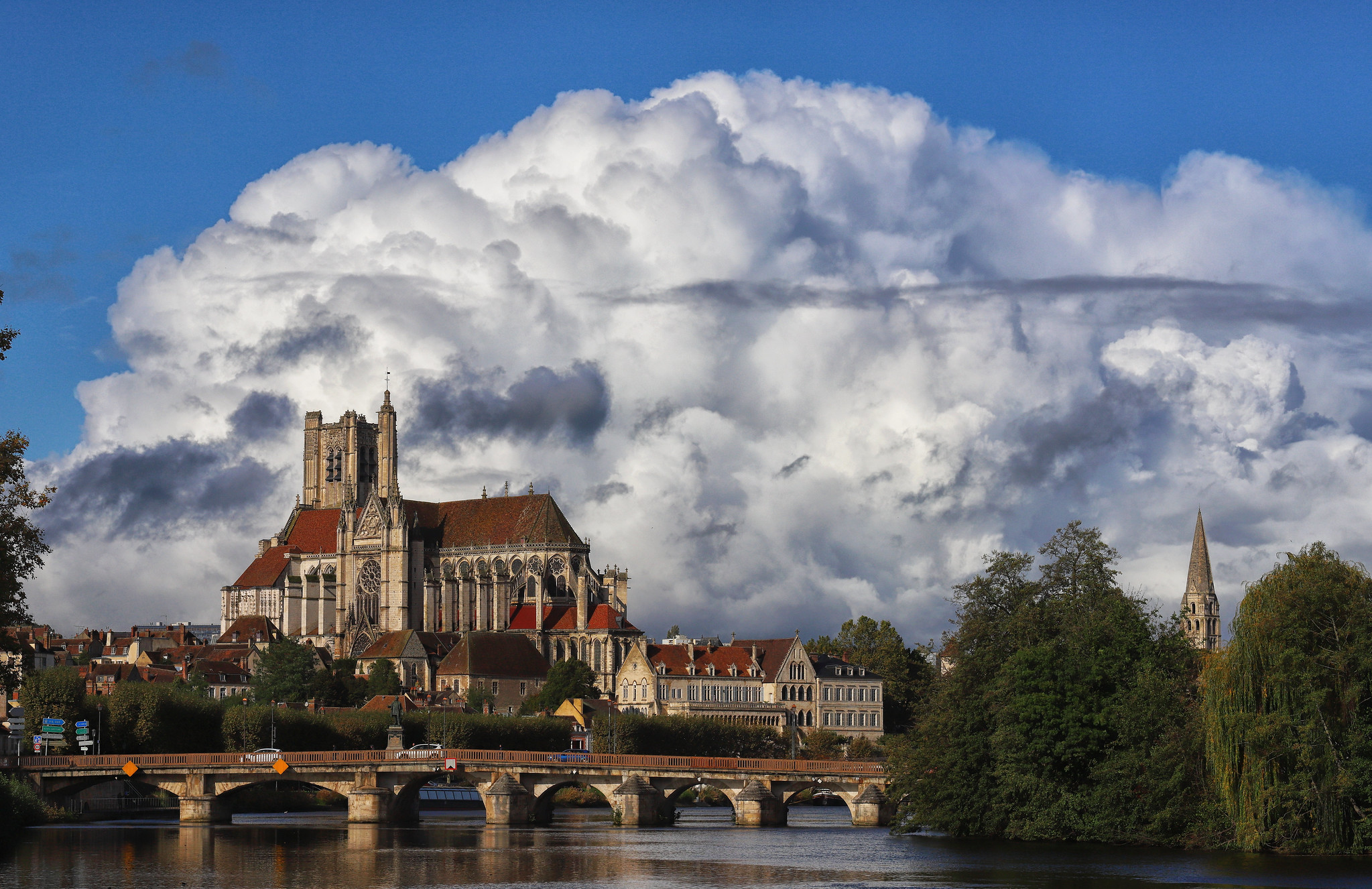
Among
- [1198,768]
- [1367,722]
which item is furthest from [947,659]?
[1367,722]

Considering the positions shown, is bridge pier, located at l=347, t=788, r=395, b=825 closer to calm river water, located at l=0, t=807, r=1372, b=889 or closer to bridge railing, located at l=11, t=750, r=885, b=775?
bridge railing, located at l=11, t=750, r=885, b=775

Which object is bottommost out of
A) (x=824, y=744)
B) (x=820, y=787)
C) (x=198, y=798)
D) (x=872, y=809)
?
(x=872, y=809)

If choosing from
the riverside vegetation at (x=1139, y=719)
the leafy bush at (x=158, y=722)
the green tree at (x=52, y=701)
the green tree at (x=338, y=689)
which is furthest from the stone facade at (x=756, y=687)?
the riverside vegetation at (x=1139, y=719)

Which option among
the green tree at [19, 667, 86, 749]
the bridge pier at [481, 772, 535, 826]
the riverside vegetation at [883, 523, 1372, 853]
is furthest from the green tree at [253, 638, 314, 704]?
the riverside vegetation at [883, 523, 1372, 853]

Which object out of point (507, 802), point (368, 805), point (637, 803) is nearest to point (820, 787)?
point (637, 803)

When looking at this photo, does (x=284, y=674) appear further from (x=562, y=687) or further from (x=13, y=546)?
(x=13, y=546)

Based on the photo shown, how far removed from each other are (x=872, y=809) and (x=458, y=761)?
862 inches

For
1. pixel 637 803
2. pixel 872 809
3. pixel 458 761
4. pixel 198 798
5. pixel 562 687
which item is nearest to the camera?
pixel 872 809

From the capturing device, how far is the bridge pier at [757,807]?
3999 inches

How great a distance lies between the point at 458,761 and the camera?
101938mm

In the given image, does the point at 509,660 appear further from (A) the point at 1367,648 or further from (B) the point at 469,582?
(A) the point at 1367,648

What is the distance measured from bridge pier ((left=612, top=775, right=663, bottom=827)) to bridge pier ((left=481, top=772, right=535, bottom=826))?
5.24m

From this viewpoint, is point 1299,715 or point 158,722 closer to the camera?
point 1299,715

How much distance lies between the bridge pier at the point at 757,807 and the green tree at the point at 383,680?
71830mm
